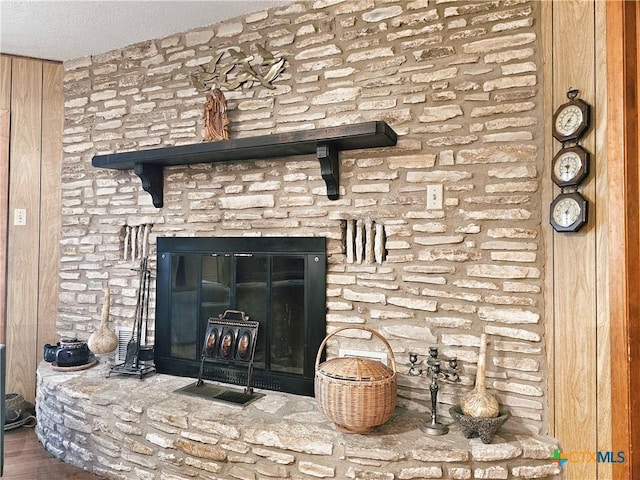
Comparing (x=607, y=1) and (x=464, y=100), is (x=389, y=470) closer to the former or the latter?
(x=464, y=100)

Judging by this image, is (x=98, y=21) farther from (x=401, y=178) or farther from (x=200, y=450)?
(x=200, y=450)

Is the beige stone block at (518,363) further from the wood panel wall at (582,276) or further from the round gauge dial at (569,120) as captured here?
the round gauge dial at (569,120)

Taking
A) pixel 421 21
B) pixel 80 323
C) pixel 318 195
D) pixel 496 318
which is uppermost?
pixel 421 21

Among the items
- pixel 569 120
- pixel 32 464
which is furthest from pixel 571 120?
pixel 32 464

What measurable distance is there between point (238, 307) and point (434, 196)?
4.44 ft

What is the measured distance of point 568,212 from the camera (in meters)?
1.83

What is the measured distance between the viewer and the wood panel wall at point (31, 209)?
3148mm

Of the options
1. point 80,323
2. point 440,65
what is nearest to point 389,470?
point 440,65

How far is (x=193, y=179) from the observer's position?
2.82 m

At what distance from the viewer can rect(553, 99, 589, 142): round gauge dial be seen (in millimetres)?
1791

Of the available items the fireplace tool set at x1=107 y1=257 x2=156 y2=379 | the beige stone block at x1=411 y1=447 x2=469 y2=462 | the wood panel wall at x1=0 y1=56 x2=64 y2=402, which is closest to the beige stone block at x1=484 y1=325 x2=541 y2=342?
the beige stone block at x1=411 y1=447 x2=469 y2=462

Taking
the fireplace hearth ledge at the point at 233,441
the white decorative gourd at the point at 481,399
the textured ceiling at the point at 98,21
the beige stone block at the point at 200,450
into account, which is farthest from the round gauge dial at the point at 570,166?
the beige stone block at the point at 200,450

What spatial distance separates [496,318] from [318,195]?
1.15 m

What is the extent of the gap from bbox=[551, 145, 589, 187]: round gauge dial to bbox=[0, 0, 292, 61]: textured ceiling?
179cm
